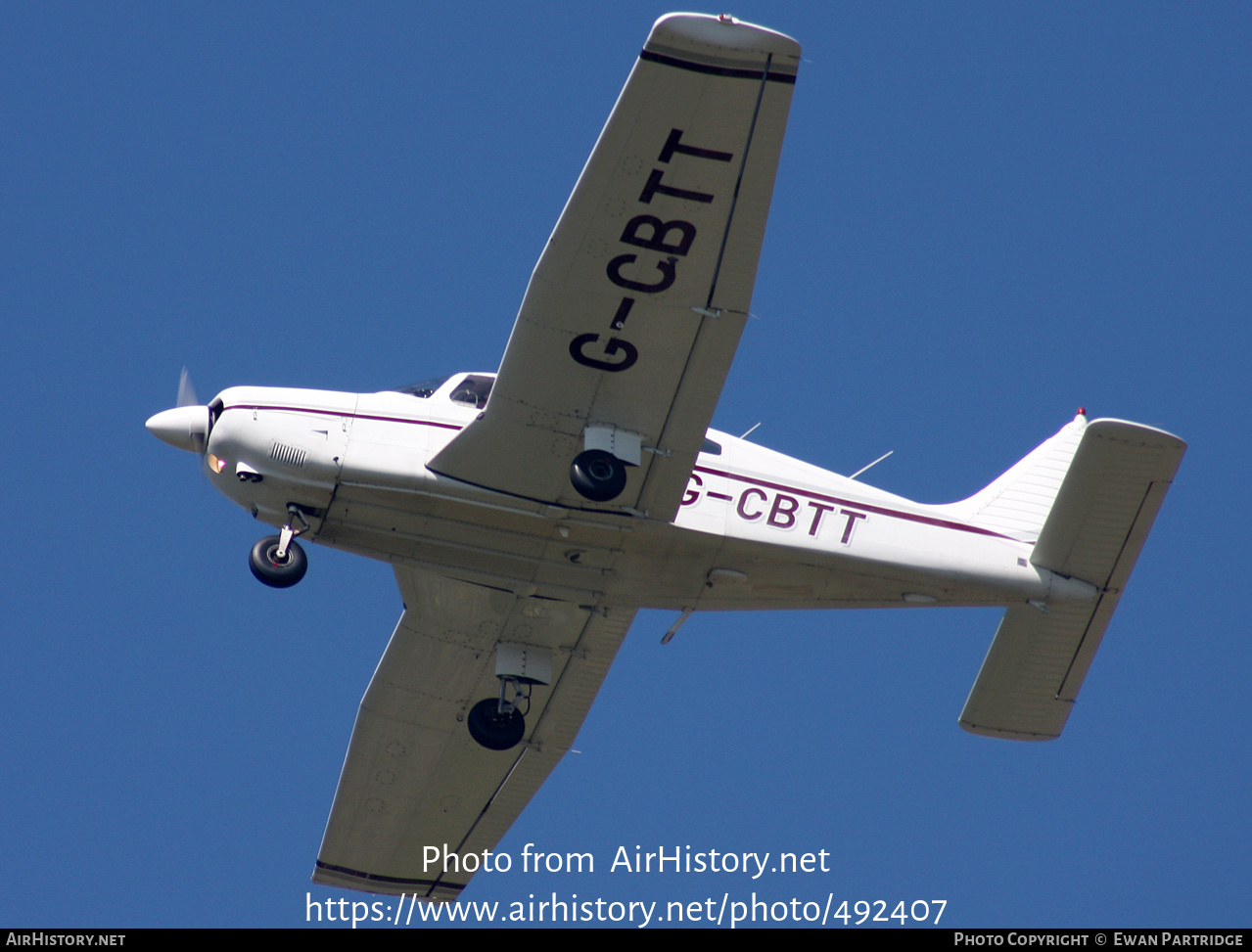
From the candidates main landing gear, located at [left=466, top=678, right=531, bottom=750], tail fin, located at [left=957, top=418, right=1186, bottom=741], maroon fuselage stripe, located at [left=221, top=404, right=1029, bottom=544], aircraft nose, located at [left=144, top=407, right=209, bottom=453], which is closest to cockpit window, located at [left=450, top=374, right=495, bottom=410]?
maroon fuselage stripe, located at [left=221, top=404, right=1029, bottom=544]

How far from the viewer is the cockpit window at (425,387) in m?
14.7

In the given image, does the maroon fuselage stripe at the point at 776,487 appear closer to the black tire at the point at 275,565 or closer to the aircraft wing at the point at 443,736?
the black tire at the point at 275,565

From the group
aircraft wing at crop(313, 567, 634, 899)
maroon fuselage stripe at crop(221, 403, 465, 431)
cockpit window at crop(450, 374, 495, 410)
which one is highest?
cockpit window at crop(450, 374, 495, 410)

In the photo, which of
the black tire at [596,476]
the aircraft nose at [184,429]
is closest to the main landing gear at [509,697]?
the black tire at [596,476]

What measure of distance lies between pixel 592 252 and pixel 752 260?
136 centimetres

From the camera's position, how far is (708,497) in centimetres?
1485

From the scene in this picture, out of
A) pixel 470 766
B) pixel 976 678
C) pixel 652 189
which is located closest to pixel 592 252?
pixel 652 189

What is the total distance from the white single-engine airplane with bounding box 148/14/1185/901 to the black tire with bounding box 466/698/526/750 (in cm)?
3

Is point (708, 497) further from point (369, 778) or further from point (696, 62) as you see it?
point (369, 778)

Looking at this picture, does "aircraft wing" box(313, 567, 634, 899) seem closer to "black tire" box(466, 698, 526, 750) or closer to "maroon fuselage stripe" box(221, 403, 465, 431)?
"black tire" box(466, 698, 526, 750)

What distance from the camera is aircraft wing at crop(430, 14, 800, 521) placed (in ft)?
39.2

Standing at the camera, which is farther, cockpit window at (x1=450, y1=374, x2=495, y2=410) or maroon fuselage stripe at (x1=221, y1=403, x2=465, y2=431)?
cockpit window at (x1=450, y1=374, x2=495, y2=410)

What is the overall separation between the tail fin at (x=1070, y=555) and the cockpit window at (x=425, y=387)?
219 inches

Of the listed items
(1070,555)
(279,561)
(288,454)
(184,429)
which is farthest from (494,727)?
(1070,555)
